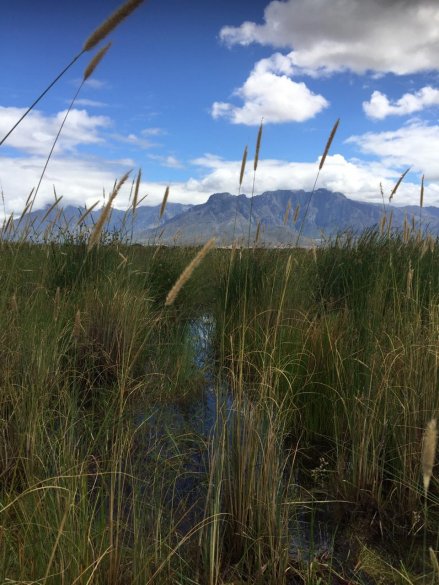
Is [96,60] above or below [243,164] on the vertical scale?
above

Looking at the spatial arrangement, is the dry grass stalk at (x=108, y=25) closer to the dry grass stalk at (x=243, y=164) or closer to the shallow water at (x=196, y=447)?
the dry grass stalk at (x=243, y=164)

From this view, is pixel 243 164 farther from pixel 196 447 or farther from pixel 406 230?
pixel 406 230

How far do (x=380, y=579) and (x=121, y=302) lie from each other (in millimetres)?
2875

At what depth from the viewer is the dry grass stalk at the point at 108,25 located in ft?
5.01

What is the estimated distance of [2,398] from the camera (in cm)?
238

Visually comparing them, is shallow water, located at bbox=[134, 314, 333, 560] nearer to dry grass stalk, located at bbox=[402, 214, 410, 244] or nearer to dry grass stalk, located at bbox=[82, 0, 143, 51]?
dry grass stalk, located at bbox=[82, 0, 143, 51]

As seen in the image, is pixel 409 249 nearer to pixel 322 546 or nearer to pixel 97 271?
pixel 97 271

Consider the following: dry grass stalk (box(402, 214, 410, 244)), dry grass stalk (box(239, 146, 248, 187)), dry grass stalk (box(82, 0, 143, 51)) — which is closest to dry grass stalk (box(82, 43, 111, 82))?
dry grass stalk (box(82, 0, 143, 51))

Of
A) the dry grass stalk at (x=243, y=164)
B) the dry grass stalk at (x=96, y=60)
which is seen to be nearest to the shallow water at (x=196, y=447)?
the dry grass stalk at (x=243, y=164)

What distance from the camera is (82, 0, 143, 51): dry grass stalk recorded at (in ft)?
5.01

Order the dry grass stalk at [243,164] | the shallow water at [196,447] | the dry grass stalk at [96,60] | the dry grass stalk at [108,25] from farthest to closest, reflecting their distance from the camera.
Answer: the dry grass stalk at [243,164], the shallow water at [196,447], the dry grass stalk at [96,60], the dry grass stalk at [108,25]

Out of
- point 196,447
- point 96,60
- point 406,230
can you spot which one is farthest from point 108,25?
point 406,230

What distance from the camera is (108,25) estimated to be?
156 centimetres

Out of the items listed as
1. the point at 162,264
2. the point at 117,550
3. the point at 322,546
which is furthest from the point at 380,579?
the point at 162,264
